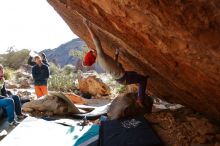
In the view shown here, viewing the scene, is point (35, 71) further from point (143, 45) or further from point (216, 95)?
point (216, 95)

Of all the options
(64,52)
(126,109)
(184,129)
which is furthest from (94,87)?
(64,52)

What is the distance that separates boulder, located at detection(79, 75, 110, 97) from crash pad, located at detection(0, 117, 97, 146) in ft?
22.9

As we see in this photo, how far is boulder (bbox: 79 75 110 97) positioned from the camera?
1572cm

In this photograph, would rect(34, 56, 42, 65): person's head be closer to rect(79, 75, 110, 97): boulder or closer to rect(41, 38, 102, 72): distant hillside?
rect(79, 75, 110, 97): boulder

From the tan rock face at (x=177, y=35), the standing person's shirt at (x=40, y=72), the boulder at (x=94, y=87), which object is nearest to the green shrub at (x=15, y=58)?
the boulder at (x=94, y=87)

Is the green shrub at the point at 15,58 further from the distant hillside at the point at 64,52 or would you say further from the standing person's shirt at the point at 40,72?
the standing person's shirt at the point at 40,72

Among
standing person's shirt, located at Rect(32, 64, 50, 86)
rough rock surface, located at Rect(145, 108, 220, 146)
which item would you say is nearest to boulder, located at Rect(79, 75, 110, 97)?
standing person's shirt, located at Rect(32, 64, 50, 86)

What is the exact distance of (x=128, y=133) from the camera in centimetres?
665

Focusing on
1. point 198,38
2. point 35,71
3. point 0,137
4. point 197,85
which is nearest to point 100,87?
point 35,71

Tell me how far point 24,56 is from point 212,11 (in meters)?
28.0

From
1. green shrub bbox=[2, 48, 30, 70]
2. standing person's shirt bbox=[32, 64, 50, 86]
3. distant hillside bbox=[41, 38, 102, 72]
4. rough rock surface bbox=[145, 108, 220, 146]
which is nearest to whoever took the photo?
rough rock surface bbox=[145, 108, 220, 146]

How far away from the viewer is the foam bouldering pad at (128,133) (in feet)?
20.8

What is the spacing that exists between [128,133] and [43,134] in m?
2.21

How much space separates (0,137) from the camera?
7543mm
